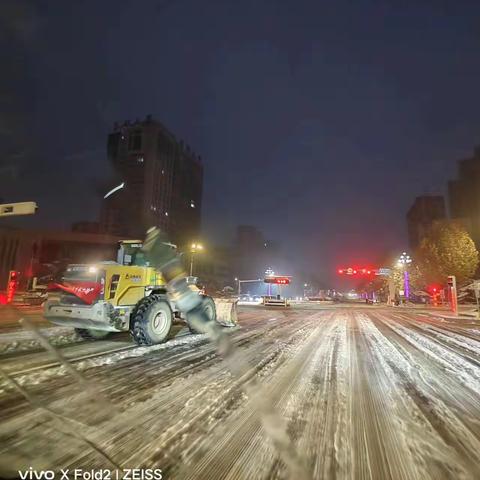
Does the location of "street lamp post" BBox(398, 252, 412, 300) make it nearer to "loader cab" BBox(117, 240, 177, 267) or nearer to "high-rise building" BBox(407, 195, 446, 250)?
"loader cab" BBox(117, 240, 177, 267)

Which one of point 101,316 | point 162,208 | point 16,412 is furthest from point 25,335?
point 162,208

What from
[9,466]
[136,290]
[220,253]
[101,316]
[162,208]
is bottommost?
[9,466]

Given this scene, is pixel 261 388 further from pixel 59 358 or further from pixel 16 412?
pixel 59 358

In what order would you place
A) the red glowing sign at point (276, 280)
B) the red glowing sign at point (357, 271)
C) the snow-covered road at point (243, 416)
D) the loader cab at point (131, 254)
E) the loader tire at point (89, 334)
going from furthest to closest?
the red glowing sign at point (357, 271), the red glowing sign at point (276, 280), the loader cab at point (131, 254), the loader tire at point (89, 334), the snow-covered road at point (243, 416)

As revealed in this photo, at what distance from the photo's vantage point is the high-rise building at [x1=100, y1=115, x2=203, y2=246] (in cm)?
6794

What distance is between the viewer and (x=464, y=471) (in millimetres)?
2527

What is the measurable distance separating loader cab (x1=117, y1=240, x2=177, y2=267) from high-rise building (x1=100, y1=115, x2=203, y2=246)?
47.8m

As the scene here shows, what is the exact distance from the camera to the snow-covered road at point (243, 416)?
2598mm

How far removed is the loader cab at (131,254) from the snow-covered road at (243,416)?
9.67ft

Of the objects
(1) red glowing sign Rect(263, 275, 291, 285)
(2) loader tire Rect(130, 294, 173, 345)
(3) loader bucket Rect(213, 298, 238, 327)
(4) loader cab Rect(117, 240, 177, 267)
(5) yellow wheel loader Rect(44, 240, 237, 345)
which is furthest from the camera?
(1) red glowing sign Rect(263, 275, 291, 285)

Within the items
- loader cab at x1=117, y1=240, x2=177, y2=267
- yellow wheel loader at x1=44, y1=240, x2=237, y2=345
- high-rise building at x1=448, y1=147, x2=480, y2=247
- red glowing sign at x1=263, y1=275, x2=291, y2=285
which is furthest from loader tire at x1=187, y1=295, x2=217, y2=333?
high-rise building at x1=448, y1=147, x2=480, y2=247

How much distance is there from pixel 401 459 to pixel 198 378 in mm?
3063

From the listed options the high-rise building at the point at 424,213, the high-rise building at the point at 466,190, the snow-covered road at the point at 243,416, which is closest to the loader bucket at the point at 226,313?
the snow-covered road at the point at 243,416

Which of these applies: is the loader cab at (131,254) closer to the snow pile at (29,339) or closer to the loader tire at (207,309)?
the snow pile at (29,339)
